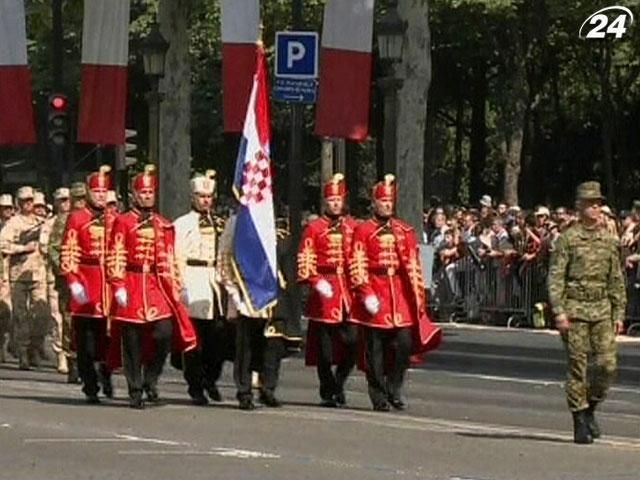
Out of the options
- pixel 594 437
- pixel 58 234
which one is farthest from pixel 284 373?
pixel 594 437

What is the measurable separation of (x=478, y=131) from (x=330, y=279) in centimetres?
4218

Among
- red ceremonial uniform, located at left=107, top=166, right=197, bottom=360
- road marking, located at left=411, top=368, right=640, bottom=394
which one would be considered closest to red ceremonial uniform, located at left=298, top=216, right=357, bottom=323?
red ceremonial uniform, located at left=107, top=166, right=197, bottom=360

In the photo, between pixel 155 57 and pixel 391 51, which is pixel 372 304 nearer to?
pixel 391 51

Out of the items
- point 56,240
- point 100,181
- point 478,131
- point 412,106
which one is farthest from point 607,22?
point 100,181

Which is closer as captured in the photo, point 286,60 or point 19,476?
point 19,476

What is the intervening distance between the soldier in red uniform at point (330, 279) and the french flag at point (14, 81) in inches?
441

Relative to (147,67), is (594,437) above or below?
below

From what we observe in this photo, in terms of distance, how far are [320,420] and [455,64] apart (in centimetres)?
4091

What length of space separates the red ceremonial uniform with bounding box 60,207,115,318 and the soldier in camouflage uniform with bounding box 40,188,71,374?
1.74 meters

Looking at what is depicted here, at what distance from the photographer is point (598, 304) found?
16094 mm

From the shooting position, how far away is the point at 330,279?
19031 mm

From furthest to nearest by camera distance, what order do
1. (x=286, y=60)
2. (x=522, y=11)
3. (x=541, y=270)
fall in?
A: (x=522, y=11), (x=541, y=270), (x=286, y=60)

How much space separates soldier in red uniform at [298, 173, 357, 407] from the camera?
19.0 metres

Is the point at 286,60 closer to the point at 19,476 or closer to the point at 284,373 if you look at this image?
the point at 284,373
